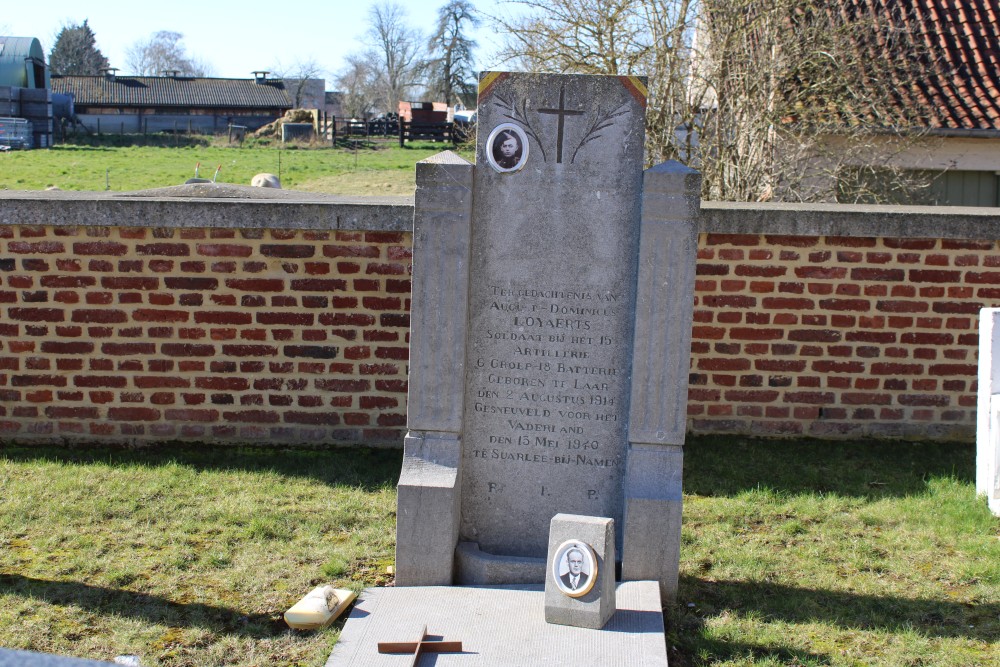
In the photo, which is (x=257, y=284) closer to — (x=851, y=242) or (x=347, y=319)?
(x=347, y=319)

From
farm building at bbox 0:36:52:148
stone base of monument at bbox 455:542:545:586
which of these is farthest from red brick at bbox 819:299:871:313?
farm building at bbox 0:36:52:148

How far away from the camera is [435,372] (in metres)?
4.39

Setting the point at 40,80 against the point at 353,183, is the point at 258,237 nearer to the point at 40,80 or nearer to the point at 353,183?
the point at 353,183

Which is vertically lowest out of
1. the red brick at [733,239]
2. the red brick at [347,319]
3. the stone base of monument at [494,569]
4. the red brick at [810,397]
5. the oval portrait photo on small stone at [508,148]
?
the stone base of monument at [494,569]

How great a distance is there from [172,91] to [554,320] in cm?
5450

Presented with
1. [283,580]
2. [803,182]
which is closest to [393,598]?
[283,580]

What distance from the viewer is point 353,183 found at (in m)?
23.5

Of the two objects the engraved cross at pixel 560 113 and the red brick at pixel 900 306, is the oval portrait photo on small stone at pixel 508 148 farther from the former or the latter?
the red brick at pixel 900 306

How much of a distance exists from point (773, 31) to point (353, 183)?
14203 millimetres

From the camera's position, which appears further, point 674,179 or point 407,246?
point 407,246

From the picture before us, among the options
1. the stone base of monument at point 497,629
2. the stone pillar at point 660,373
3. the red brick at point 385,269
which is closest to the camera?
the stone base of monument at point 497,629

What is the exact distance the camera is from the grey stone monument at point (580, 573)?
3814 mm

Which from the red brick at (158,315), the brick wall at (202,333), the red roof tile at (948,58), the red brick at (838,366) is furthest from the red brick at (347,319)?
the red roof tile at (948,58)

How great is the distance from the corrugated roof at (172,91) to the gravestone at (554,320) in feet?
162
